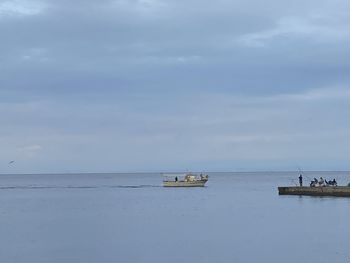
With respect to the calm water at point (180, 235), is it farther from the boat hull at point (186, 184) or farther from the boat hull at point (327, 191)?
the boat hull at point (186, 184)

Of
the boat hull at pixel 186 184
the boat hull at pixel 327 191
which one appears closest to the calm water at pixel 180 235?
the boat hull at pixel 327 191

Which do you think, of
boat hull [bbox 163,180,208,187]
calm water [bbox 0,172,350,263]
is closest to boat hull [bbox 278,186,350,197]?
calm water [bbox 0,172,350,263]

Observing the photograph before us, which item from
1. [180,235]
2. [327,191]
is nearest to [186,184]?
[327,191]

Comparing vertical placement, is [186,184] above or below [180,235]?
above

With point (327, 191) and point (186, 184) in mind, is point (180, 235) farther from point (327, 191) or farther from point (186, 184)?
point (186, 184)

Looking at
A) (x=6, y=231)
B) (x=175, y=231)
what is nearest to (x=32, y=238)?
(x=6, y=231)

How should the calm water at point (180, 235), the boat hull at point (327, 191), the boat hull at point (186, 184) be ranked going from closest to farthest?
1. the calm water at point (180, 235)
2. the boat hull at point (327, 191)
3. the boat hull at point (186, 184)

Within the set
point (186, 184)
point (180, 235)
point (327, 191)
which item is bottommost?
point (180, 235)

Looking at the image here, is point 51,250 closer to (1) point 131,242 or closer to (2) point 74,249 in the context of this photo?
(2) point 74,249

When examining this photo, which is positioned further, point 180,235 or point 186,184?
point 186,184

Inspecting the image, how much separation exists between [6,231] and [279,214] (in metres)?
24.5

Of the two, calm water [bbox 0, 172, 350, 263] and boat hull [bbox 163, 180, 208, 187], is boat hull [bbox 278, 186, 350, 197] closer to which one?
calm water [bbox 0, 172, 350, 263]

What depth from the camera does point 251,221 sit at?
53.6 m

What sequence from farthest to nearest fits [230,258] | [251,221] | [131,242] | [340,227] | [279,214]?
[279,214], [251,221], [340,227], [131,242], [230,258]
